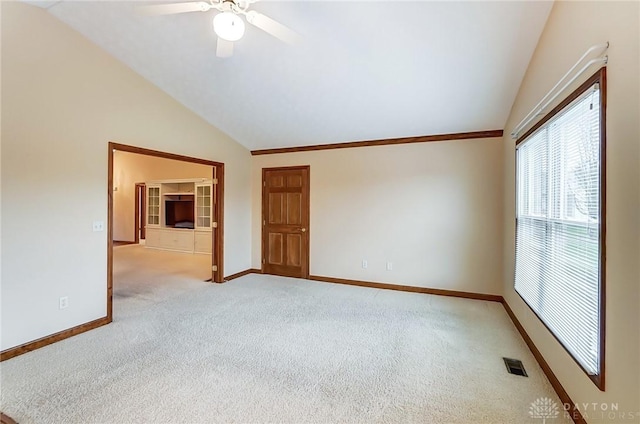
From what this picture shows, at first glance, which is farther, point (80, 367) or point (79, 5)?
point (79, 5)

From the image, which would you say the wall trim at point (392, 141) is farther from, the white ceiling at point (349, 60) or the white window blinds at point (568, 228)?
the white window blinds at point (568, 228)

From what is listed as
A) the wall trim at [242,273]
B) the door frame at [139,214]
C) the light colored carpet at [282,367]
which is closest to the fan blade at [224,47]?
the light colored carpet at [282,367]

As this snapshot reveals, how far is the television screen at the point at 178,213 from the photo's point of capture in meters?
8.83

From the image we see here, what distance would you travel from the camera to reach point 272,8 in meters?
2.62

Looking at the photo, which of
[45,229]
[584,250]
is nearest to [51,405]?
[45,229]

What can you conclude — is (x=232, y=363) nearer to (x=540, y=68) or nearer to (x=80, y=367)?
(x=80, y=367)

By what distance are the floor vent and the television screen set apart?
815cm

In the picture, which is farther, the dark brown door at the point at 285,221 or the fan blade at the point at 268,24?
the dark brown door at the point at 285,221

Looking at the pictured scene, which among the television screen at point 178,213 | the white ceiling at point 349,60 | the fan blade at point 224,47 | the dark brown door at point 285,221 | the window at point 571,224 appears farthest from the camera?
the television screen at point 178,213

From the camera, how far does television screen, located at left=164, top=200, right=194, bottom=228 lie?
8.83 metres

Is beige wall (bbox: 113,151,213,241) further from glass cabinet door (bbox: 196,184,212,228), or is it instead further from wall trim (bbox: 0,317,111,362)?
wall trim (bbox: 0,317,111,362)

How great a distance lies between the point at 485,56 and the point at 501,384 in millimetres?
2915

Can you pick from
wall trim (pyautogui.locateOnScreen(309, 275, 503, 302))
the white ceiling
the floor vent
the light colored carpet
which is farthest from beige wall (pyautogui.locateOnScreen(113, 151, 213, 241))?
the floor vent

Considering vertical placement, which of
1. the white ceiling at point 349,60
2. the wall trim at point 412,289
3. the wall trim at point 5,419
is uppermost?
the white ceiling at point 349,60
